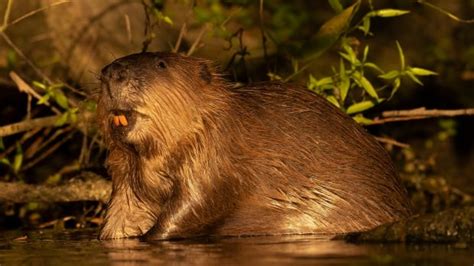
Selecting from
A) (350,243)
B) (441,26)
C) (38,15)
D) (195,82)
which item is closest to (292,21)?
(441,26)

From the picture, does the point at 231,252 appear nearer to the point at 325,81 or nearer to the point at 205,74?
the point at 205,74

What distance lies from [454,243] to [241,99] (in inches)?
61.6

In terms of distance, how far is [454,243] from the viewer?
4.83 meters

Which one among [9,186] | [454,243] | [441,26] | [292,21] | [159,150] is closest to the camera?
[454,243]

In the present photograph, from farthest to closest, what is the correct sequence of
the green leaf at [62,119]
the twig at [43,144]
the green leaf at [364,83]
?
the twig at [43,144] < the green leaf at [62,119] < the green leaf at [364,83]

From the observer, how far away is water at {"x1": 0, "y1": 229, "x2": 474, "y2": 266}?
14.4 ft

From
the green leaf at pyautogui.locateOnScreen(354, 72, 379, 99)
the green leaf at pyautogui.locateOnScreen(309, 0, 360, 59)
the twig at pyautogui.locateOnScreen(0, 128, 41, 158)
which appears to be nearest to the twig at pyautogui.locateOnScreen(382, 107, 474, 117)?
the green leaf at pyautogui.locateOnScreen(354, 72, 379, 99)

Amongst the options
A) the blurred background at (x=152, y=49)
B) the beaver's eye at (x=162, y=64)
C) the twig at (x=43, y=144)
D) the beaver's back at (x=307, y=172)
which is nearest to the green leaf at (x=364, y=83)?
the blurred background at (x=152, y=49)

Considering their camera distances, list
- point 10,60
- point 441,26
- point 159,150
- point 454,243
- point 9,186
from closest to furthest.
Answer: point 454,243 → point 159,150 → point 9,186 → point 10,60 → point 441,26

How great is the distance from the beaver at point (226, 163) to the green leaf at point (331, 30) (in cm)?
89

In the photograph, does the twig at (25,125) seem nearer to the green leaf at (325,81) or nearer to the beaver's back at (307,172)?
the green leaf at (325,81)

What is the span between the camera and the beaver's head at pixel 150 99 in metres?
5.58

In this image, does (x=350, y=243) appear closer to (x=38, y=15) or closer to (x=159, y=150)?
(x=159, y=150)

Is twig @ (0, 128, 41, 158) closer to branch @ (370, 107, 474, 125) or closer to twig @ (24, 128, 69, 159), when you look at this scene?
twig @ (24, 128, 69, 159)
